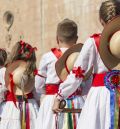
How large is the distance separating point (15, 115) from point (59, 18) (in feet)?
25.0

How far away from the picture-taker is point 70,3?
14.0m

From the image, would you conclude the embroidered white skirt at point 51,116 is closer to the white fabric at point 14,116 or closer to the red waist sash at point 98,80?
the white fabric at point 14,116

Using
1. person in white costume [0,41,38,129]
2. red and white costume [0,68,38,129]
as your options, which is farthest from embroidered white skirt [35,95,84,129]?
red and white costume [0,68,38,129]

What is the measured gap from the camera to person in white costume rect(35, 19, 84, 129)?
554cm

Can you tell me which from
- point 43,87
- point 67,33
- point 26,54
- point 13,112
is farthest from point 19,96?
point 67,33

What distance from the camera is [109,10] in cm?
425

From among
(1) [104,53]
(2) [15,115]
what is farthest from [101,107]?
(2) [15,115]

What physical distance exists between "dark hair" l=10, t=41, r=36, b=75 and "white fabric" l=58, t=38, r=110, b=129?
2.30 m

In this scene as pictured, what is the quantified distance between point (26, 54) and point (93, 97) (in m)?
2.66

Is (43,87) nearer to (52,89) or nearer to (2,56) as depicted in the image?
(52,89)

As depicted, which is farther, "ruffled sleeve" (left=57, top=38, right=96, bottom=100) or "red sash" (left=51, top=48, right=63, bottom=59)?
"red sash" (left=51, top=48, right=63, bottom=59)

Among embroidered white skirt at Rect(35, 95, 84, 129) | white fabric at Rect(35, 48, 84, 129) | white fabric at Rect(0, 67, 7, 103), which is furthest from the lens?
white fabric at Rect(0, 67, 7, 103)

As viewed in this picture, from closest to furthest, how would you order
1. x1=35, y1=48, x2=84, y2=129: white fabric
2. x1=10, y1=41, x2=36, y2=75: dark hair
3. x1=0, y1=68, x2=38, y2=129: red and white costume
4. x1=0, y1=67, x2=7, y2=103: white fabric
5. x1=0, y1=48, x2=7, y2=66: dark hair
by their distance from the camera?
1. x1=35, y1=48, x2=84, y2=129: white fabric
2. x1=10, y1=41, x2=36, y2=75: dark hair
3. x1=0, y1=68, x2=38, y2=129: red and white costume
4. x1=0, y1=67, x2=7, y2=103: white fabric
5. x1=0, y1=48, x2=7, y2=66: dark hair

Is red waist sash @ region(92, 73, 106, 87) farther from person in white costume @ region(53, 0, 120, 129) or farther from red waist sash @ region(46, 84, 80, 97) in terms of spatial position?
red waist sash @ region(46, 84, 80, 97)
